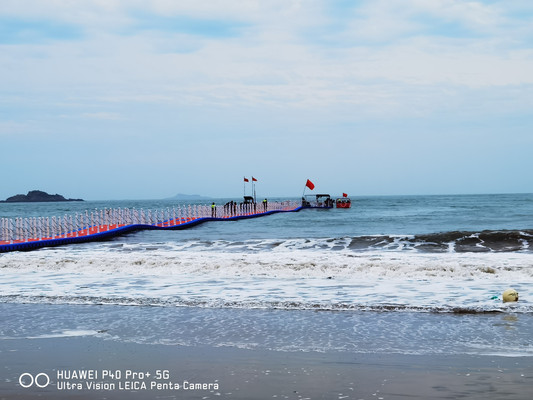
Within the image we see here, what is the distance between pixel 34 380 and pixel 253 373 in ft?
8.36

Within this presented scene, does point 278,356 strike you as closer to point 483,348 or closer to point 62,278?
point 483,348

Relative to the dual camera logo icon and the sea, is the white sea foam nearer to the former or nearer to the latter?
the sea

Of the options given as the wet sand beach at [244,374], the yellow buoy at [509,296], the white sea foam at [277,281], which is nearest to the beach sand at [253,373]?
the wet sand beach at [244,374]

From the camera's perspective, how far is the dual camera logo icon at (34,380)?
23.2 ft

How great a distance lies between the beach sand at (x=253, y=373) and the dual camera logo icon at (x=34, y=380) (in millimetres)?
22

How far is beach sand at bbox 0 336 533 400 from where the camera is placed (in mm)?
6664

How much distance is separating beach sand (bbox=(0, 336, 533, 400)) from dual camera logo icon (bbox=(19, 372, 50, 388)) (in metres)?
0.02

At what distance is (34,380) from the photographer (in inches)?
285

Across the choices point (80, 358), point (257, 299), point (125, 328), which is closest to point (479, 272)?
point (257, 299)

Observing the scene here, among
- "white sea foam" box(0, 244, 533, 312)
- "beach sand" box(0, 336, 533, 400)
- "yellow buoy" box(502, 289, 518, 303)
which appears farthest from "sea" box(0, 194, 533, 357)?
"beach sand" box(0, 336, 533, 400)

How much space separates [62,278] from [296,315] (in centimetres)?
964

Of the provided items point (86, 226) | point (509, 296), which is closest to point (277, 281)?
point (509, 296)

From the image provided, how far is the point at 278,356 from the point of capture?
8438 mm

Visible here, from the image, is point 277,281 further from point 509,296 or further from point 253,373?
point 253,373
